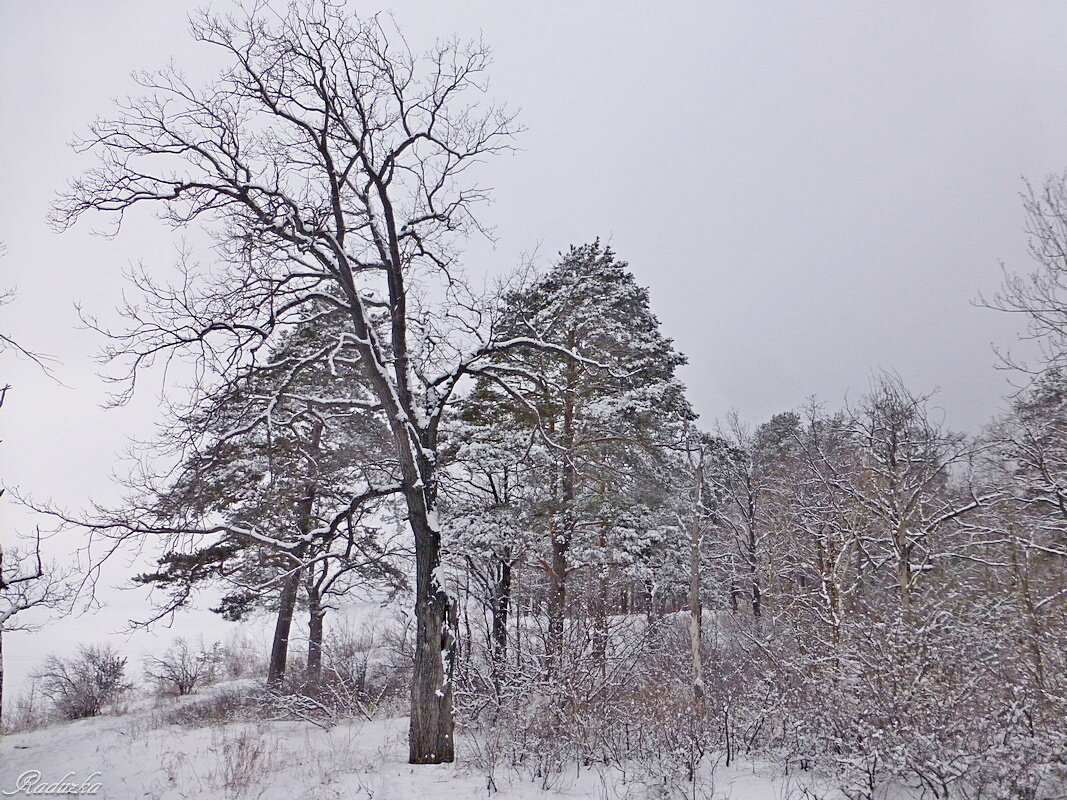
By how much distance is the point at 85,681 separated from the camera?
61.5ft

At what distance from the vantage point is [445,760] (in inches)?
314

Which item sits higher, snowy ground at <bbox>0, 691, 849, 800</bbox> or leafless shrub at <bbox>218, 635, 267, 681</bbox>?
snowy ground at <bbox>0, 691, 849, 800</bbox>

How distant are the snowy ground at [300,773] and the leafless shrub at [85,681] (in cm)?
885

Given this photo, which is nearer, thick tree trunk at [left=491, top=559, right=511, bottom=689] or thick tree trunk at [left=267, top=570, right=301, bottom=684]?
thick tree trunk at [left=491, top=559, right=511, bottom=689]

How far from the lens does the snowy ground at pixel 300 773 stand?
6848 mm

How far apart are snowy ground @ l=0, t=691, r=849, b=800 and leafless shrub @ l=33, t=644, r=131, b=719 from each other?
8846mm

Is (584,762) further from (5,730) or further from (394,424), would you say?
(5,730)

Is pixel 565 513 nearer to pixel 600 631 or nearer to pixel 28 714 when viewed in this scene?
pixel 600 631

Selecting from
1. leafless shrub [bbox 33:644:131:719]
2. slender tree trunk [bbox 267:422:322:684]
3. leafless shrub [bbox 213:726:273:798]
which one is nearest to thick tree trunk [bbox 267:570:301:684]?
slender tree trunk [bbox 267:422:322:684]

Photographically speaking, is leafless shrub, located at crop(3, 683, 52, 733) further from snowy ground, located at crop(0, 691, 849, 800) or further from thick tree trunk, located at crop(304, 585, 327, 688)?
snowy ground, located at crop(0, 691, 849, 800)

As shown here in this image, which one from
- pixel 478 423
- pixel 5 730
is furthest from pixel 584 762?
pixel 5 730

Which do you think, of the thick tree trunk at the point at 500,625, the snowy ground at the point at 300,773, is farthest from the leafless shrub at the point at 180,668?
the thick tree trunk at the point at 500,625

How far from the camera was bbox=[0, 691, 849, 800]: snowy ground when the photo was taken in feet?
22.5

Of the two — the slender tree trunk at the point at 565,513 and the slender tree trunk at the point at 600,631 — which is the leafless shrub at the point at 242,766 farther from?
the slender tree trunk at the point at 565,513
